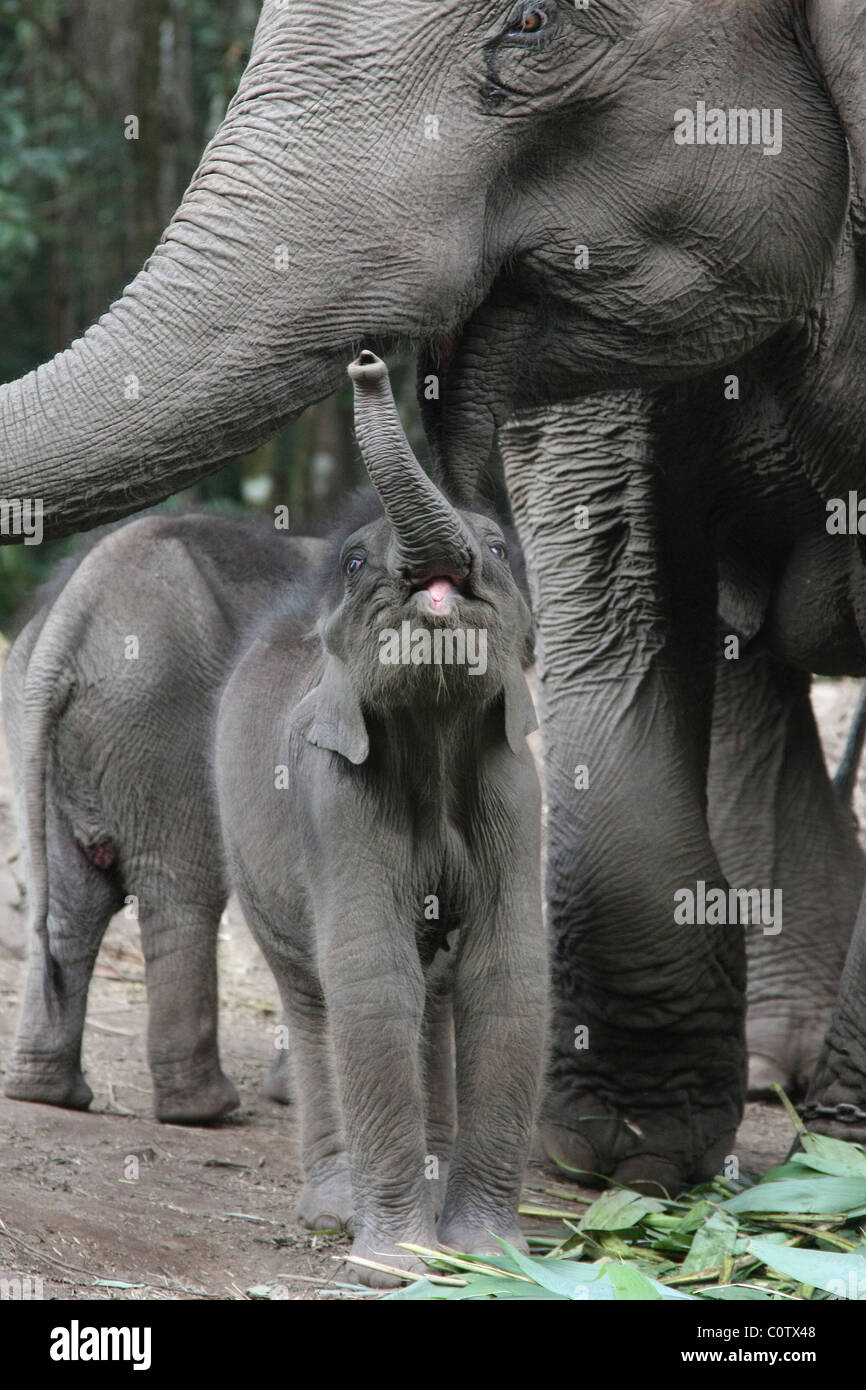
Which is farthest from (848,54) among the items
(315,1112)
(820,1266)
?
(315,1112)

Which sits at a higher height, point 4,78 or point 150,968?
point 4,78

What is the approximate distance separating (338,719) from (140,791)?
124cm

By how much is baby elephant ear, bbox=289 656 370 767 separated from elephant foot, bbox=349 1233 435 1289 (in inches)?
27.0

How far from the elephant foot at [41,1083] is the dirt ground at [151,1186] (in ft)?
0.12

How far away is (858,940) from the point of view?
12.0 feet

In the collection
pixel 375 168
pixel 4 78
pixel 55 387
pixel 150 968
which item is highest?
pixel 4 78

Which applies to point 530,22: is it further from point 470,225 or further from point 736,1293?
point 736,1293

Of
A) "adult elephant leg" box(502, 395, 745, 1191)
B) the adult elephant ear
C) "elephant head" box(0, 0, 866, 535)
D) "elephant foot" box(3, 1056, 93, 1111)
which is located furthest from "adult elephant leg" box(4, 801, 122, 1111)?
the adult elephant ear

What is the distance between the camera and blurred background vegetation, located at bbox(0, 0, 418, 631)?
10.5m

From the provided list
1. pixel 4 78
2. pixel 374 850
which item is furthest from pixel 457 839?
pixel 4 78

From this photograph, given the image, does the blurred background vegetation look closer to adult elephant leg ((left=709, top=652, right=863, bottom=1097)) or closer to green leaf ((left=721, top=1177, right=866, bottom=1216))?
adult elephant leg ((left=709, top=652, right=863, bottom=1097))

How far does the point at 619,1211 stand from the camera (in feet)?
10.8

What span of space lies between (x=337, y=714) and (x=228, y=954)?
346 cm
